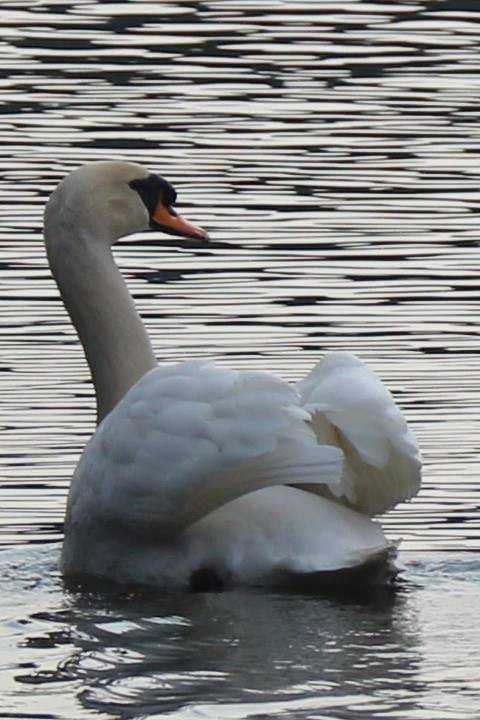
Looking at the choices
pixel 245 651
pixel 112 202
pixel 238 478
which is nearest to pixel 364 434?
pixel 238 478

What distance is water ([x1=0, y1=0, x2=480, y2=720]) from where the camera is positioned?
8469 mm

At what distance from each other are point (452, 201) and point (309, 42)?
26.3ft

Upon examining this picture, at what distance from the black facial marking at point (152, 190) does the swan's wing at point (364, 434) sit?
4.99 ft

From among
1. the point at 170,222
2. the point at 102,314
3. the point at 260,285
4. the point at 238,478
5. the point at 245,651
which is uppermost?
the point at 170,222

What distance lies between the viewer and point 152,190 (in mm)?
10977

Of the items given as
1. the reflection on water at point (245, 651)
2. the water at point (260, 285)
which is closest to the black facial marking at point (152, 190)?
the water at point (260, 285)

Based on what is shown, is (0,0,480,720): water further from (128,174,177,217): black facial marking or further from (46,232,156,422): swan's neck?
(128,174,177,217): black facial marking

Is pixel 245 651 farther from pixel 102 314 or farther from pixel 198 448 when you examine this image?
pixel 102 314

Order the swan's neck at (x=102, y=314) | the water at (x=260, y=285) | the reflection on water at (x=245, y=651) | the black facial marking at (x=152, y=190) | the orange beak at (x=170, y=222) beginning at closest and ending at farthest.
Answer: the reflection on water at (x=245, y=651) < the water at (x=260, y=285) < the swan's neck at (x=102, y=314) < the black facial marking at (x=152, y=190) < the orange beak at (x=170, y=222)

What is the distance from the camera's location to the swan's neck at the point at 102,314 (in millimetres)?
10656

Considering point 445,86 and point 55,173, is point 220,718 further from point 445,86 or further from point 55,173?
point 445,86

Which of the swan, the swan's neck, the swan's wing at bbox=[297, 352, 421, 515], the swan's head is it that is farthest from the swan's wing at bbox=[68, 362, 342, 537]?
the swan's head

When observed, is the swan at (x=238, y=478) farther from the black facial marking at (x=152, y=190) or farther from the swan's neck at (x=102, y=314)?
the black facial marking at (x=152, y=190)

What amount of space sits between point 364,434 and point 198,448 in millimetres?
598
